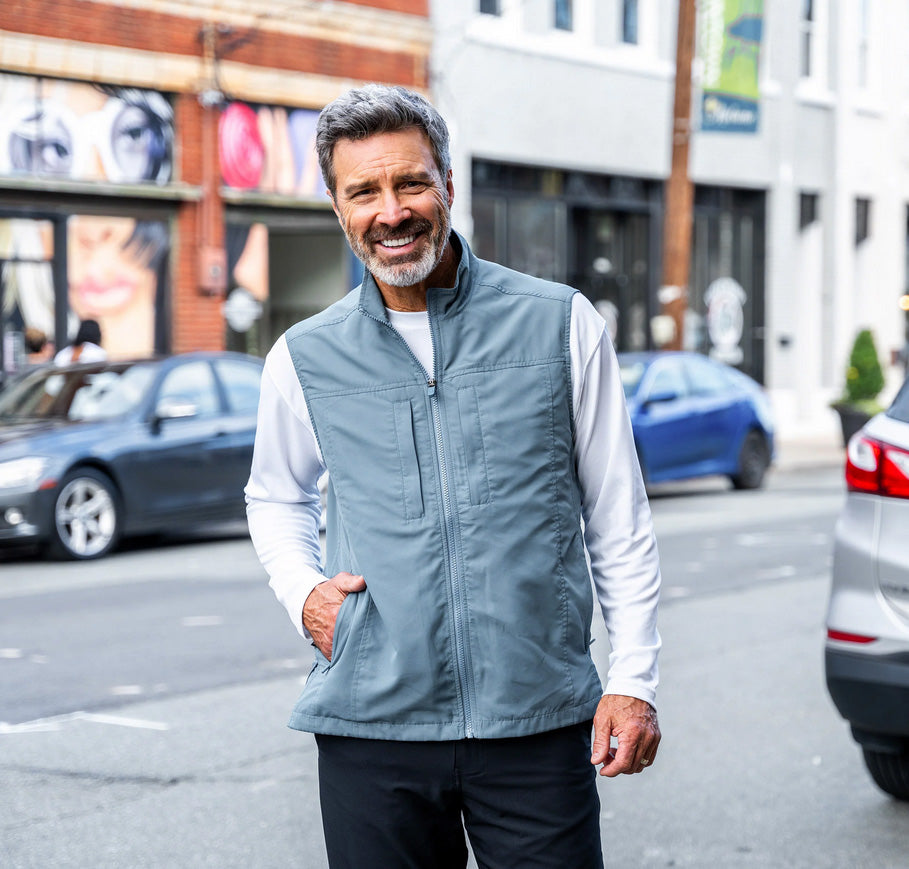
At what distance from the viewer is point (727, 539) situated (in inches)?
518

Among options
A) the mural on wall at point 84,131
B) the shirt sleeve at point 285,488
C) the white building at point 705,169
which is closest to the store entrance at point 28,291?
the mural on wall at point 84,131

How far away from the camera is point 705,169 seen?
27.1 m

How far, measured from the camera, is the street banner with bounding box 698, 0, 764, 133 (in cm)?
2253

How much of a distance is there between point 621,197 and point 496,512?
23.3 m

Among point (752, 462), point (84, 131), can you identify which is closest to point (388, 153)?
point (752, 462)

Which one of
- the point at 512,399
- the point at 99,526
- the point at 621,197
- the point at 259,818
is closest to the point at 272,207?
the point at 621,197

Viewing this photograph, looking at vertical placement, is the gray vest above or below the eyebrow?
below

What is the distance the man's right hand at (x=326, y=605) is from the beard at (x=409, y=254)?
1.62ft

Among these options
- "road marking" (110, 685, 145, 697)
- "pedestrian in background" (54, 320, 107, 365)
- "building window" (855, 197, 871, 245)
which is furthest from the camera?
"building window" (855, 197, 871, 245)

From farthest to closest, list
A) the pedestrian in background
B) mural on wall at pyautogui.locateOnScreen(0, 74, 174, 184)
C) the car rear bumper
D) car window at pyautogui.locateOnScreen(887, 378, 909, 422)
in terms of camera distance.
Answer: mural on wall at pyautogui.locateOnScreen(0, 74, 174, 184), the pedestrian in background, car window at pyautogui.locateOnScreen(887, 378, 909, 422), the car rear bumper

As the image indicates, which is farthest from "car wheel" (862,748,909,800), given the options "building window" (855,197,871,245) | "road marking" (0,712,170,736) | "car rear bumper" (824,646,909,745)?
"building window" (855,197,871,245)

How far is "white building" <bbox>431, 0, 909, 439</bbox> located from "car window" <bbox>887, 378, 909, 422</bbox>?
1674cm

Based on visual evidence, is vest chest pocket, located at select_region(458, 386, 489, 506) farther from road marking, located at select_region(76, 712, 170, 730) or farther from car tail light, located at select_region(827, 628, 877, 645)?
road marking, located at select_region(76, 712, 170, 730)

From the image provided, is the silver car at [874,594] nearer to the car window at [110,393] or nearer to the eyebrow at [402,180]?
the eyebrow at [402,180]
